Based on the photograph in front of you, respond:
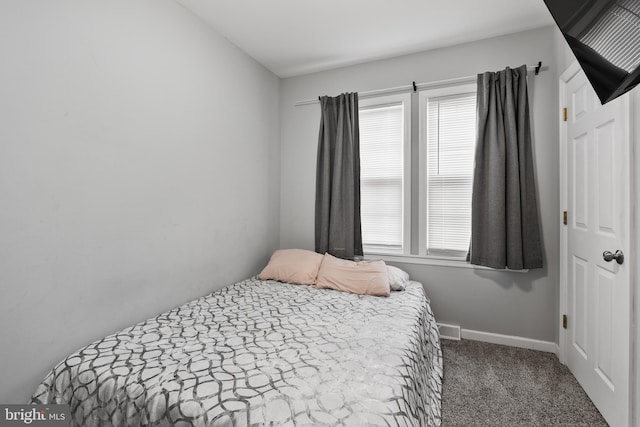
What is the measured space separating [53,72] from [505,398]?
307 cm

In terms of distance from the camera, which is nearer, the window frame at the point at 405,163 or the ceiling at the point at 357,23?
the ceiling at the point at 357,23

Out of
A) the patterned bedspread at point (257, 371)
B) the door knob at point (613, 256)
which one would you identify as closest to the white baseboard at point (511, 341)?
the patterned bedspread at point (257, 371)

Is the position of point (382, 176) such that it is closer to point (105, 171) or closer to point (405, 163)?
point (405, 163)

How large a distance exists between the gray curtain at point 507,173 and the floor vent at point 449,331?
0.64m

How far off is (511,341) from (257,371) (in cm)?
231

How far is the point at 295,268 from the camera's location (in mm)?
2777

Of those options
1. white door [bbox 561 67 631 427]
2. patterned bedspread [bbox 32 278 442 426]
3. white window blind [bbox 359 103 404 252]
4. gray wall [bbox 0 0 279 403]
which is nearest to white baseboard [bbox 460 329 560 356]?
white door [bbox 561 67 631 427]

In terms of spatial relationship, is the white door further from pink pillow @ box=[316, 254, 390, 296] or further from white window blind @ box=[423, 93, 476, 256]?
pink pillow @ box=[316, 254, 390, 296]

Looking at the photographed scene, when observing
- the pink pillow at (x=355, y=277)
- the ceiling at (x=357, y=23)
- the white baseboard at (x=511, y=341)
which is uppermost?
the ceiling at (x=357, y=23)

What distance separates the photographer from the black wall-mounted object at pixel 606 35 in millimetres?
617

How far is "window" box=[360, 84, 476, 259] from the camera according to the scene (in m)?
2.74

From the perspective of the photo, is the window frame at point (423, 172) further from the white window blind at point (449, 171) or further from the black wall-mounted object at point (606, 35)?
the black wall-mounted object at point (606, 35)

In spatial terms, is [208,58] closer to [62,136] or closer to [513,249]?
[62,136]

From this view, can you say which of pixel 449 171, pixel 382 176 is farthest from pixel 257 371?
pixel 449 171
